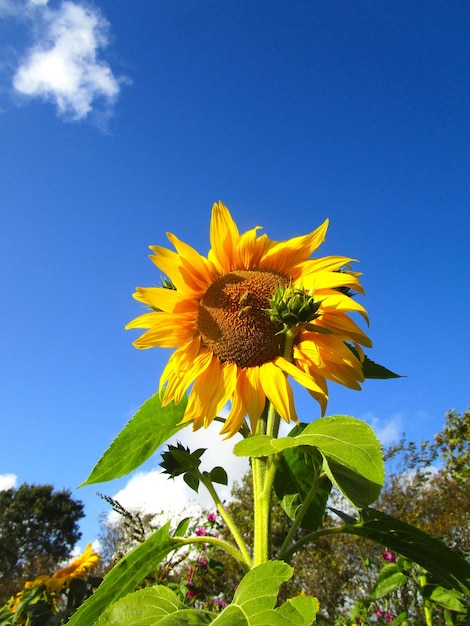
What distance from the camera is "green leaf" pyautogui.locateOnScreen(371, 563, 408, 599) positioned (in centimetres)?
251

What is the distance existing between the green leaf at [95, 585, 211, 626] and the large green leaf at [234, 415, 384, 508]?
33 centimetres

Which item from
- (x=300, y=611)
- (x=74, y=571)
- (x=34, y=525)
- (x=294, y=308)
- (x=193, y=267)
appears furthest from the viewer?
(x=34, y=525)

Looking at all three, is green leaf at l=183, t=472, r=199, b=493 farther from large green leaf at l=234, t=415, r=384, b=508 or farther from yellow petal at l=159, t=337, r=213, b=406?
large green leaf at l=234, t=415, r=384, b=508

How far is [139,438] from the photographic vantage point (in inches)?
53.0

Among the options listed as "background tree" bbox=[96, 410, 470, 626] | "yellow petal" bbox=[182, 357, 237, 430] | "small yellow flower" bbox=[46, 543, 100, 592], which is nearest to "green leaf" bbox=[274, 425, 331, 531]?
"yellow petal" bbox=[182, 357, 237, 430]

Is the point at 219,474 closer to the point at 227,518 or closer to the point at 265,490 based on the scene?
the point at 227,518

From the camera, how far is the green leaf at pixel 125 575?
1161mm

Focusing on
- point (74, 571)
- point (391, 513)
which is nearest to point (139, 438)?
point (74, 571)

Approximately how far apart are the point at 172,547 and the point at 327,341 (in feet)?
2.06

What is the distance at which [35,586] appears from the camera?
354 cm

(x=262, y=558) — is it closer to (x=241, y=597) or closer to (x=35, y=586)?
(x=241, y=597)

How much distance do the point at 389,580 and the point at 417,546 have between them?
1521mm

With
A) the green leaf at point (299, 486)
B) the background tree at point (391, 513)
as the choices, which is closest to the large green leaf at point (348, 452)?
the green leaf at point (299, 486)

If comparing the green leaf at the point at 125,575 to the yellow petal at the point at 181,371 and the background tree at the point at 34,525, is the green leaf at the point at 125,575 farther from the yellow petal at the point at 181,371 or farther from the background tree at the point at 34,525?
the background tree at the point at 34,525
